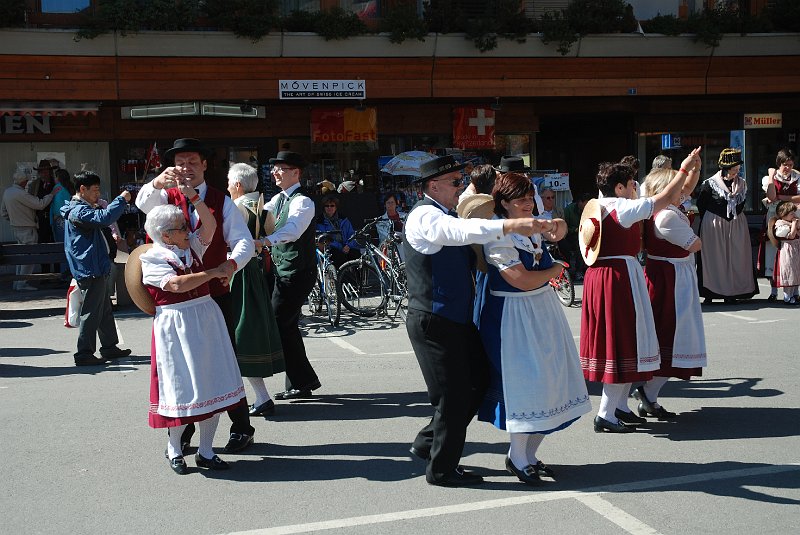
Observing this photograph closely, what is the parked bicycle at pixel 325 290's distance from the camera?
1137cm

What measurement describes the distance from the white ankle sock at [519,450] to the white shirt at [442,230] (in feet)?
3.89

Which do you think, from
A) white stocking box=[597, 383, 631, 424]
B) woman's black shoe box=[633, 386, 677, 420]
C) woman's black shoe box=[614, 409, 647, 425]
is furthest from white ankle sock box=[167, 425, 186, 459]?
woman's black shoe box=[633, 386, 677, 420]

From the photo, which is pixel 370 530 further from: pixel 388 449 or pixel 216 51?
pixel 216 51

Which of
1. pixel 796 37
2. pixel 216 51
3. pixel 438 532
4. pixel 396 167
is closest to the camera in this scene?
pixel 438 532

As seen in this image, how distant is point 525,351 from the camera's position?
200 inches

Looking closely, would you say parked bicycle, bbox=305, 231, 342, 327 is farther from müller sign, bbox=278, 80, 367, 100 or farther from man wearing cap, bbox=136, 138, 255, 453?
müller sign, bbox=278, 80, 367, 100

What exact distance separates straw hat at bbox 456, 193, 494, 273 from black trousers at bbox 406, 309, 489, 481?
0.36 m

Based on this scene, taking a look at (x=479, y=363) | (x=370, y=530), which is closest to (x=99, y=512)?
(x=370, y=530)

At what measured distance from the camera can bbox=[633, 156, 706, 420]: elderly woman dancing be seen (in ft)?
21.9

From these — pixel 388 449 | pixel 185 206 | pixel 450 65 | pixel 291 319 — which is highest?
pixel 450 65

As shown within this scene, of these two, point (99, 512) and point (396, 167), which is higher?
point (396, 167)

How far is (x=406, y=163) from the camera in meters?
17.8

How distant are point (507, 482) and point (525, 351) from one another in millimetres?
859

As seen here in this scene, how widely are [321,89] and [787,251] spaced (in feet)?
28.8
